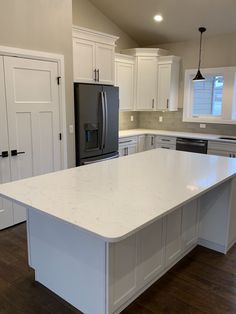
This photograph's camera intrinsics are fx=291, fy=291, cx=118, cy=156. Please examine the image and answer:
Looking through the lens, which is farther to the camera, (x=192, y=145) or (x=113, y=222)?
(x=192, y=145)

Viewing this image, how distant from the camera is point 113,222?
60.7 inches

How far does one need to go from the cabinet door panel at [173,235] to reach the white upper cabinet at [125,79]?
322 cm

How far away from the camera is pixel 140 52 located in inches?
214

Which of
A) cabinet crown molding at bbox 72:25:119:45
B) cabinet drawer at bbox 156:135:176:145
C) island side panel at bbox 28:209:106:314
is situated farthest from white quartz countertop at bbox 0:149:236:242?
cabinet drawer at bbox 156:135:176:145

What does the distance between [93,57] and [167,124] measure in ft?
7.56

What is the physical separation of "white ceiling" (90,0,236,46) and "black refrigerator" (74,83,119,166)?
1461mm

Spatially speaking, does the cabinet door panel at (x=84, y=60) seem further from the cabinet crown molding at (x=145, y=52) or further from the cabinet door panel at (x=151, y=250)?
the cabinet door panel at (x=151, y=250)

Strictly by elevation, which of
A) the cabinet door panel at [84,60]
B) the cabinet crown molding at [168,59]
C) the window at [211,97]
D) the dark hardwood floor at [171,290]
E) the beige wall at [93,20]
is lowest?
the dark hardwood floor at [171,290]

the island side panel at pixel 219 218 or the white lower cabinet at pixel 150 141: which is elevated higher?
the white lower cabinet at pixel 150 141

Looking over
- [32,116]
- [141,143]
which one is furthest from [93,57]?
[141,143]

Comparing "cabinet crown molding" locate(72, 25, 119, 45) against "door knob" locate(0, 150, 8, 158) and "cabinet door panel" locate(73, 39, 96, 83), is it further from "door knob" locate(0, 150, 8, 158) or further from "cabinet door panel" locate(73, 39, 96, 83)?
"door knob" locate(0, 150, 8, 158)

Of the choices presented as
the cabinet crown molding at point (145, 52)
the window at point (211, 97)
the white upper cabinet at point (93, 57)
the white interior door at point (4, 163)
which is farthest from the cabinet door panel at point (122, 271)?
the cabinet crown molding at point (145, 52)

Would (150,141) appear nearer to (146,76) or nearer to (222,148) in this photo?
(146,76)

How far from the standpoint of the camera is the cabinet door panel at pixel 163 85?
5.40 m
